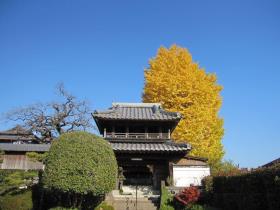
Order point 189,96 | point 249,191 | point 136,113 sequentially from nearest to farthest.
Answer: point 249,191 → point 136,113 → point 189,96

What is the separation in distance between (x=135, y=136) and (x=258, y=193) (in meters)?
14.4

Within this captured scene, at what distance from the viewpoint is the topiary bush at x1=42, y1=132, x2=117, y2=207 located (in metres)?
14.2

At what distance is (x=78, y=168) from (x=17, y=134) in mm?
31988

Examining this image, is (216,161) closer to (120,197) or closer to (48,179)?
(120,197)

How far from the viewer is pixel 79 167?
567 inches

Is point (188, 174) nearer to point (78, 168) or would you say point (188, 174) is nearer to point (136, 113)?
point (136, 113)

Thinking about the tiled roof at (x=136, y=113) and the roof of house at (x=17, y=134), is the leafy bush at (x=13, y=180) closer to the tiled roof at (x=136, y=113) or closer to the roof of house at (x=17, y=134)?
the tiled roof at (x=136, y=113)

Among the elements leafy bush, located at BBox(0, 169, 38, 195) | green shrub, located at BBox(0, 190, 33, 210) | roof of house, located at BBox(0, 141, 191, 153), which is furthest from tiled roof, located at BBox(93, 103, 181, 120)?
green shrub, located at BBox(0, 190, 33, 210)

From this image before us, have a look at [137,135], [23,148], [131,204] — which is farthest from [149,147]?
[23,148]

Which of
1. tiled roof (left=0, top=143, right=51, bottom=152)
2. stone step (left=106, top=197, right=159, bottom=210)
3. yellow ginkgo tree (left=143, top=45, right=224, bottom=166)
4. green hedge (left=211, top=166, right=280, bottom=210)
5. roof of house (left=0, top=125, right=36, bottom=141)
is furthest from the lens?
roof of house (left=0, top=125, right=36, bottom=141)

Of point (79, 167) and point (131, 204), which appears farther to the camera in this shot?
point (131, 204)

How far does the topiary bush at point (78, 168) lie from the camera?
561 inches

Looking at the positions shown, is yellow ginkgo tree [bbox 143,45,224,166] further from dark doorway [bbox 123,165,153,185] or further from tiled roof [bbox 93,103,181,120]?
dark doorway [bbox 123,165,153,185]

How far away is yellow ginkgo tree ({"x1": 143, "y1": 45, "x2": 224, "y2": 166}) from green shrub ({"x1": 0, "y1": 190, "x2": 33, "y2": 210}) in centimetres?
1678
